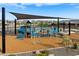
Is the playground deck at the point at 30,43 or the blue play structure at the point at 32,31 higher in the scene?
the blue play structure at the point at 32,31

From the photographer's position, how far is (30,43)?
2.68 metres

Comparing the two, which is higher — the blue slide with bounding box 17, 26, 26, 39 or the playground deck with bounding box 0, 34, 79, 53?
the blue slide with bounding box 17, 26, 26, 39

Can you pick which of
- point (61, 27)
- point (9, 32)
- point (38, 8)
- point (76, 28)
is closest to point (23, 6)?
point (38, 8)

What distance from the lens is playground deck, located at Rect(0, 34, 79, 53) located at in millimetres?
2650

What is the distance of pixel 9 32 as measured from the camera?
2.65 m

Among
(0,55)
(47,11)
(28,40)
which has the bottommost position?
(0,55)

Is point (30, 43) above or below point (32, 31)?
below

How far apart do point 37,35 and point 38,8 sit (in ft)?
1.10

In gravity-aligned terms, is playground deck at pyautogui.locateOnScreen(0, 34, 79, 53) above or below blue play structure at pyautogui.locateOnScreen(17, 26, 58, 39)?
below

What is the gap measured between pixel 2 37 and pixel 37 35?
43cm

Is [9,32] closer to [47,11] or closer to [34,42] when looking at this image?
[34,42]

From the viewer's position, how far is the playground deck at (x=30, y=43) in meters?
2.65

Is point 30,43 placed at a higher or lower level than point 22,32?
lower

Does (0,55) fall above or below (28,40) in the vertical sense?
below
